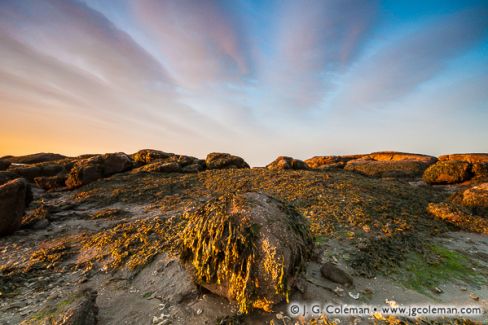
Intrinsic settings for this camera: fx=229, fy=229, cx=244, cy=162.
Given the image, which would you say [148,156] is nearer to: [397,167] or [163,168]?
[163,168]

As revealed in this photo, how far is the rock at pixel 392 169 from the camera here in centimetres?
2966

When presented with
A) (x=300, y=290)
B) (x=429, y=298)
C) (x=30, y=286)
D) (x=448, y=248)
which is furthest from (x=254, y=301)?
(x=448, y=248)

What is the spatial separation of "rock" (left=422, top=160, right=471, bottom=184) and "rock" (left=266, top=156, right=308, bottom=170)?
13734 millimetres

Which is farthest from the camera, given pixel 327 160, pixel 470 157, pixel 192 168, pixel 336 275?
pixel 327 160

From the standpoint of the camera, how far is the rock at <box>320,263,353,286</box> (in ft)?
21.0

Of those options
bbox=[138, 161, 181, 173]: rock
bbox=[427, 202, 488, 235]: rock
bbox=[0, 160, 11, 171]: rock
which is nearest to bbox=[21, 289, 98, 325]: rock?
bbox=[427, 202, 488, 235]: rock

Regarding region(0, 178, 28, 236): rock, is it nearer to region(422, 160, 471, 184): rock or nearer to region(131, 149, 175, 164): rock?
region(131, 149, 175, 164): rock

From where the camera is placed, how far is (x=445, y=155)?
3506 cm

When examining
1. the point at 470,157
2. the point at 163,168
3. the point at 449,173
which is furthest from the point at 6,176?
the point at 470,157

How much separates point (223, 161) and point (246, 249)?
79.6 feet

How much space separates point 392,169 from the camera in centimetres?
3045

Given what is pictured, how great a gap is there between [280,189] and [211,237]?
12.5 metres

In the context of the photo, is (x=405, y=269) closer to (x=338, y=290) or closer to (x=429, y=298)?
(x=429, y=298)

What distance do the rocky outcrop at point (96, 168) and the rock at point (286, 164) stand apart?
17.4 m
